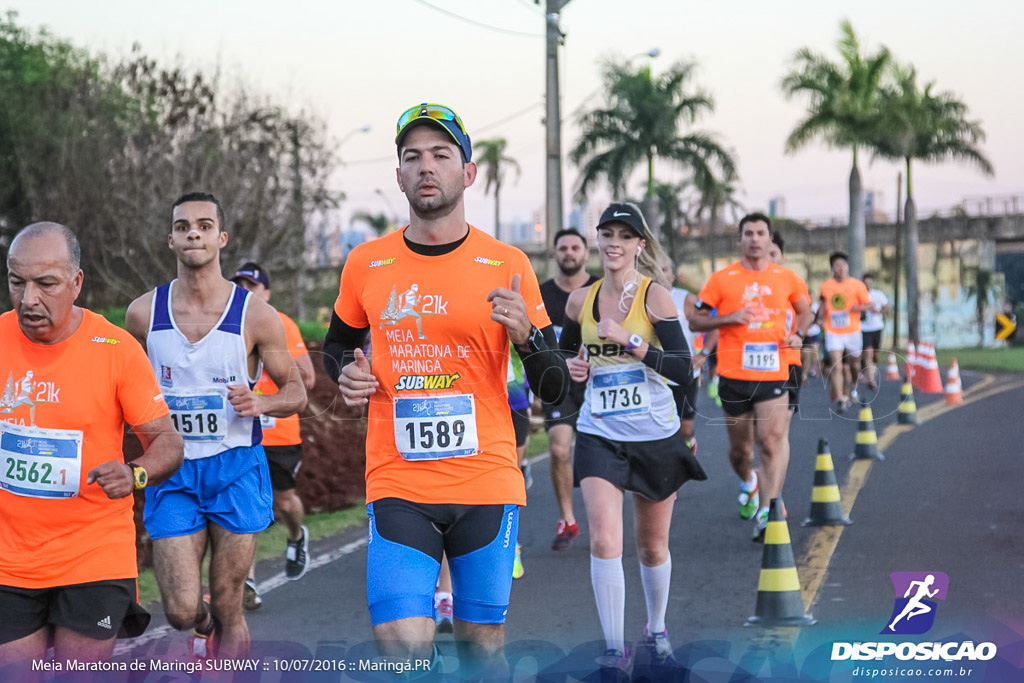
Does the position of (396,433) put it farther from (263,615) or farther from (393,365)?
(263,615)

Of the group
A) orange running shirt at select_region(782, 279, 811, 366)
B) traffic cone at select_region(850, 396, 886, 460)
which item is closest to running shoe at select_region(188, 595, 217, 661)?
orange running shirt at select_region(782, 279, 811, 366)

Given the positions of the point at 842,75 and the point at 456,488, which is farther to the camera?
the point at 842,75

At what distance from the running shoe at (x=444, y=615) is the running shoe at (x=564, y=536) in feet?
7.13

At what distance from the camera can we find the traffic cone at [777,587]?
6656 millimetres

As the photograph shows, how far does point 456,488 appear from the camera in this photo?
4184 millimetres

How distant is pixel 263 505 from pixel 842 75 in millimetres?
40458

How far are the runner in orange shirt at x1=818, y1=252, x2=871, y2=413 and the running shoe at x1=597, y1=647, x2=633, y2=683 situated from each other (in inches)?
500

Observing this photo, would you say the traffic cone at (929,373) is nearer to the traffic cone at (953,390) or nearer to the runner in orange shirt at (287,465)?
the traffic cone at (953,390)

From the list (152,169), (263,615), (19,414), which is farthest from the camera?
(152,169)

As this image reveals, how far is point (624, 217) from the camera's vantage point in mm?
6219

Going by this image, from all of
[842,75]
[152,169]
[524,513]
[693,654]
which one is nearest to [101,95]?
[152,169]

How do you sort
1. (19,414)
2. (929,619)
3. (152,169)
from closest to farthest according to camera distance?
(19,414) → (929,619) → (152,169)

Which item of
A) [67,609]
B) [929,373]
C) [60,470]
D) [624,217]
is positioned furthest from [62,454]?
[929,373]

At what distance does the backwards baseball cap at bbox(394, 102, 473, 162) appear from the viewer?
4.27 metres
